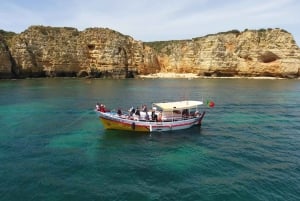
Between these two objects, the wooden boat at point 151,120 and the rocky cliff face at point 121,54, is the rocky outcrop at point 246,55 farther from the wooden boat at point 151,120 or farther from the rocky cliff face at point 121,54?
the wooden boat at point 151,120

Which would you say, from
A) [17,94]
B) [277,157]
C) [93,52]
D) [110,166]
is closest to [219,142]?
[277,157]

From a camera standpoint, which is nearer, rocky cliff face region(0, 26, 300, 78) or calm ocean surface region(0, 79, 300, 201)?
calm ocean surface region(0, 79, 300, 201)

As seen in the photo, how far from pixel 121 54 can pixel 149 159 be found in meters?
105

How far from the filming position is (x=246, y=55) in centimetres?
12669

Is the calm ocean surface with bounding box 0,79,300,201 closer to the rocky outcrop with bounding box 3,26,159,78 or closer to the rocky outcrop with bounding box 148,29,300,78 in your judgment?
the rocky outcrop with bounding box 3,26,159,78

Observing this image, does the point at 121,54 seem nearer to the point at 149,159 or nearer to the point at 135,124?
the point at 135,124

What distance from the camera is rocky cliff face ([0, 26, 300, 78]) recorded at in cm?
11525

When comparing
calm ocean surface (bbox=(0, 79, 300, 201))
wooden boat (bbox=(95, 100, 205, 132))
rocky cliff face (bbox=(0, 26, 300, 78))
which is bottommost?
calm ocean surface (bbox=(0, 79, 300, 201))

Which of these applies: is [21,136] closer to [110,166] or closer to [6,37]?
[110,166]

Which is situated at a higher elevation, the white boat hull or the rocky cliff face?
the rocky cliff face

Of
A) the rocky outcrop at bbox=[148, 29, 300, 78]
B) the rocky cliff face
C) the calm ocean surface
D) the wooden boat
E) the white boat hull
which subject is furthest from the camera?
the rocky outcrop at bbox=[148, 29, 300, 78]

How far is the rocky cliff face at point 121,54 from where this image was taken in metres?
115

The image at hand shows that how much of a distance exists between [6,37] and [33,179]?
111661mm

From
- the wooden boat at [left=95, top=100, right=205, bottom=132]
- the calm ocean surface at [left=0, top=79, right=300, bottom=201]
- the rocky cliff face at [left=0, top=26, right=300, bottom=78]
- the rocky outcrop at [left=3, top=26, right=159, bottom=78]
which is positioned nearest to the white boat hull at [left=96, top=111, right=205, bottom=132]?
the wooden boat at [left=95, top=100, right=205, bottom=132]
